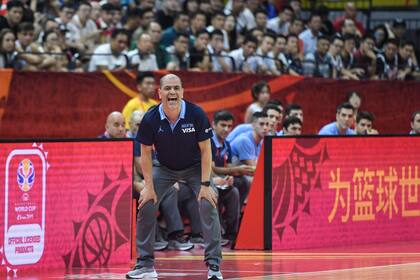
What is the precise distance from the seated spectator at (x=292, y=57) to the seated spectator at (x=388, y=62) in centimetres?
250

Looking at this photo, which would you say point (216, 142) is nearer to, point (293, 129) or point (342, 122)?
point (293, 129)

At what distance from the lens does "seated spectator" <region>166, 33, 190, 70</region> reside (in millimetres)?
20766

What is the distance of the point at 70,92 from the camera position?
18719 mm

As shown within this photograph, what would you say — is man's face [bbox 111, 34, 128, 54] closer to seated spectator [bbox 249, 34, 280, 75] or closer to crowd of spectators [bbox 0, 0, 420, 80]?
crowd of spectators [bbox 0, 0, 420, 80]

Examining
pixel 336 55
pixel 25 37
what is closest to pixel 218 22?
pixel 336 55

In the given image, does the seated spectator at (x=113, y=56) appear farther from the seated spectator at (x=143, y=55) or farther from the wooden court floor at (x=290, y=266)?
the wooden court floor at (x=290, y=266)

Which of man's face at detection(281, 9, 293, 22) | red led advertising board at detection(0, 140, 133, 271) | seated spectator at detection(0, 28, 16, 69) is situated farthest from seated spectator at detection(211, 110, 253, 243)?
man's face at detection(281, 9, 293, 22)

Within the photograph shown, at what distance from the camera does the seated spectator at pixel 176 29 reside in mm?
21594

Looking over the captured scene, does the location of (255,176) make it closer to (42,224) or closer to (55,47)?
(42,224)

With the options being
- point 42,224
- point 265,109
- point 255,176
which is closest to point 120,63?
point 265,109

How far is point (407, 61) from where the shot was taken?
2623 cm

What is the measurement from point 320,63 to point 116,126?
891cm

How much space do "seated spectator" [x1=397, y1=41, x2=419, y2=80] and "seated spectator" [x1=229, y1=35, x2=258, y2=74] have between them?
15.8 feet

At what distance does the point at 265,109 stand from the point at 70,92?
3.14 m
